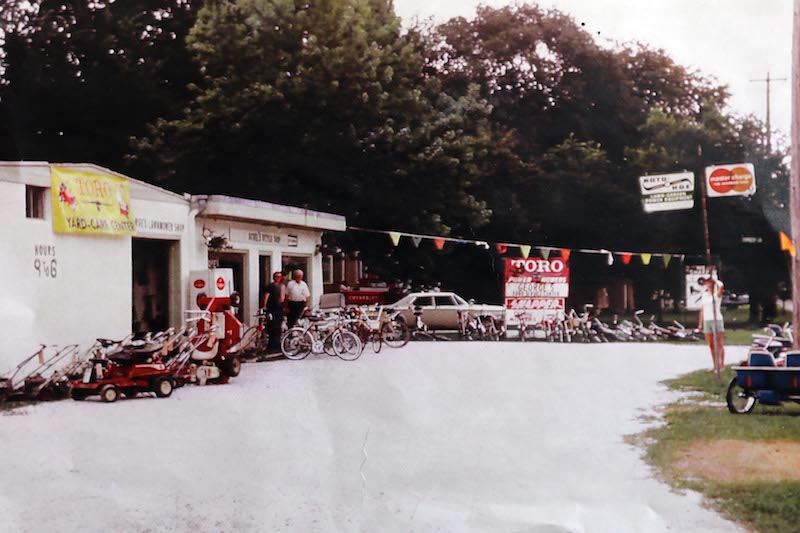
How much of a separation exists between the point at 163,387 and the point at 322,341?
0.60 meters

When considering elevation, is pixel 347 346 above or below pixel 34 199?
below

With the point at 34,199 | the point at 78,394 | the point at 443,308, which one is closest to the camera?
the point at 34,199

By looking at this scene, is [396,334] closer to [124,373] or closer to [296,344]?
[296,344]

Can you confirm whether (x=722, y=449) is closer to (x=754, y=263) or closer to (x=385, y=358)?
(x=754, y=263)

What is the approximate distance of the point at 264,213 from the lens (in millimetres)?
2533

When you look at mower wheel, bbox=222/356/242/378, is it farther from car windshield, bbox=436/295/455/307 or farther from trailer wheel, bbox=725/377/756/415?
trailer wheel, bbox=725/377/756/415

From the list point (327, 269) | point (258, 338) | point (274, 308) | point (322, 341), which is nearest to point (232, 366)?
point (258, 338)

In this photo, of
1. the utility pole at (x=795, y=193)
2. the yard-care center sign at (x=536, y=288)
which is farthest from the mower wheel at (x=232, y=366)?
the utility pole at (x=795, y=193)

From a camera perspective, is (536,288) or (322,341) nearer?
(536,288)

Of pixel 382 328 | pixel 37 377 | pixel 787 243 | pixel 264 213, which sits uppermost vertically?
pixel 264 213

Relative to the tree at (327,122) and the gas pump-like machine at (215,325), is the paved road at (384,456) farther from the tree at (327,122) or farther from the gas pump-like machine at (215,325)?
the tree at (327,122)

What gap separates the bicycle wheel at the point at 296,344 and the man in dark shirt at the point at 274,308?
0.02 meters

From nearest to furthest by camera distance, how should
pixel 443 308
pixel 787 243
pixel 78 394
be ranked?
pixel 787 243
pixel 78 394
pixel 443 308

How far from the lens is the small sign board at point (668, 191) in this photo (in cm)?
238
